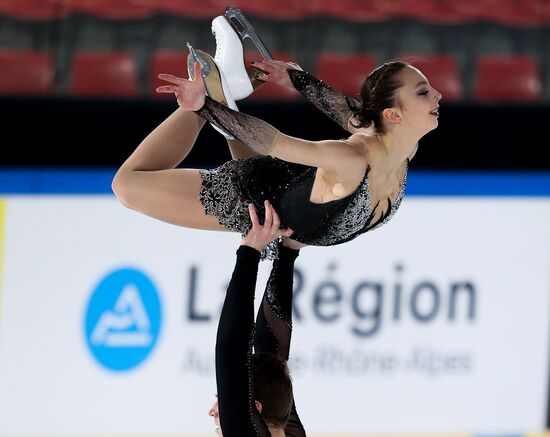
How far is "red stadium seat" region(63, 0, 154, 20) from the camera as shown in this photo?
520cm

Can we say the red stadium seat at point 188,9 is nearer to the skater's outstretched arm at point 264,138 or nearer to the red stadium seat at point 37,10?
the red stadium seat at point 37,10

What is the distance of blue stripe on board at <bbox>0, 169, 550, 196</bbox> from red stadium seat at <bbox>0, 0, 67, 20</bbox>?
0.82 meters

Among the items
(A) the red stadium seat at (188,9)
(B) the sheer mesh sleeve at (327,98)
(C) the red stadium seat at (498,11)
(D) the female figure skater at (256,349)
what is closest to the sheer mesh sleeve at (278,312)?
(D) the female figure skater at (256,349)

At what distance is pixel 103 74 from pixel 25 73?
1.19 ft

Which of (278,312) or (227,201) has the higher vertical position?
(227,201)

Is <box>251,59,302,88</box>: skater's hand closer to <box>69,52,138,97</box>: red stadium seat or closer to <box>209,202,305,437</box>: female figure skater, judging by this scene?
<box>209,202,305,437</box>: female figure skater

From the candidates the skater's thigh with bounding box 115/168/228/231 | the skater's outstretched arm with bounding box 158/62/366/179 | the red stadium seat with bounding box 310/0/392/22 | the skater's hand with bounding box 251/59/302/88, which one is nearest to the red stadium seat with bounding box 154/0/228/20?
the red stadium seat with bounding box 310/0/392/22

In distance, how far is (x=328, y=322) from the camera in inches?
196

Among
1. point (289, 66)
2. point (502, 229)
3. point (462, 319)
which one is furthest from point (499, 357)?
point (289, 66)

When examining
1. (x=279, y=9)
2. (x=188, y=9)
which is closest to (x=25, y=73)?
(x=188, y=9)

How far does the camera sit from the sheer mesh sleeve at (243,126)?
2.84m

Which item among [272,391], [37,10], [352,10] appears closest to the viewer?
[272,391]

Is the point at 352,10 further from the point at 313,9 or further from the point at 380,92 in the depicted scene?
the point at 380,92

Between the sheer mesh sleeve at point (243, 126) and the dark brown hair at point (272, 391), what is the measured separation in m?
0.61
